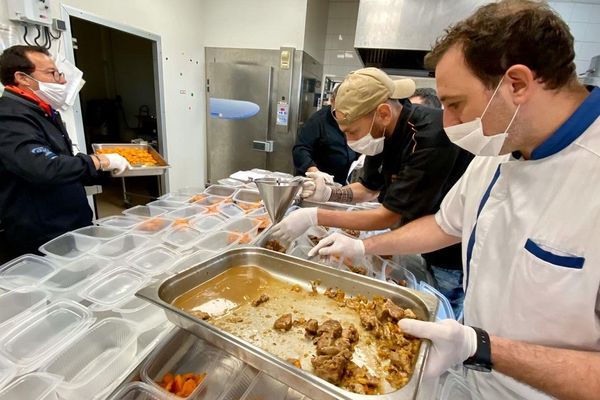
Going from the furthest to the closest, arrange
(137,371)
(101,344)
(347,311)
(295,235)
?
(295,235)
(347,311)
(101,344)
(137,371)

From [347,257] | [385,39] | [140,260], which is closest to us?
[140,260]


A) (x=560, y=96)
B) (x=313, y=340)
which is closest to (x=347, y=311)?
(x=313, y=340)

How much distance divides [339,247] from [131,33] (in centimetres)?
332

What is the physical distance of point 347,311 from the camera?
0.95 metres

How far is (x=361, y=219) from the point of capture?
4.89 ft

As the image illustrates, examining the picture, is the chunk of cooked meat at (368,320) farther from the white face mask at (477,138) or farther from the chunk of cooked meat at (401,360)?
the white face mask at (477,138)

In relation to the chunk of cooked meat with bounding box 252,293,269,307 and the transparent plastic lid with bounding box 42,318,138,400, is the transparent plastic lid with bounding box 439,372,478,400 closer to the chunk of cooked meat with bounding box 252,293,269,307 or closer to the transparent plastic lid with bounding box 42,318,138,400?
the chunk of cooked meat with bounding box 252,293,269,307

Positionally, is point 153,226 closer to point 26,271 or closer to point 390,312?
point 26,271

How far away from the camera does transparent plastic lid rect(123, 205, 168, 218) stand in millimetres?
1771

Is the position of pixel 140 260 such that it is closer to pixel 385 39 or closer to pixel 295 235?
pixel 295 235

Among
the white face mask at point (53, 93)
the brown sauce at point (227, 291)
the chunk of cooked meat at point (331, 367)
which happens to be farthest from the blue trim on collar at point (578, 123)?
the white face mask at point (53, 93)

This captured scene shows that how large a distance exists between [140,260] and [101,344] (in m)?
0.42

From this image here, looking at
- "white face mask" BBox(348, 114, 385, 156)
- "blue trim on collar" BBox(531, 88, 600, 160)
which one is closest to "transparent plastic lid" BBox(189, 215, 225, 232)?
"white face mask" BBox(348, 114, 385, 156)

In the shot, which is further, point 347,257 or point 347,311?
point 347,257
